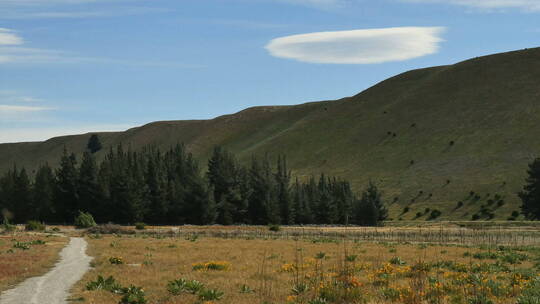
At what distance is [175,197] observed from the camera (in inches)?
4375

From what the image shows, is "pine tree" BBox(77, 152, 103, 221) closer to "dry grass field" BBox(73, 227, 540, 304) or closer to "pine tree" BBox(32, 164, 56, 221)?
"pine tree" BBox(32, 164, 56, 221)

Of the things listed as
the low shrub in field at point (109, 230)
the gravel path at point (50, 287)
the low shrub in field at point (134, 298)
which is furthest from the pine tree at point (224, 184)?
the low shrub in field at point (134, 298)

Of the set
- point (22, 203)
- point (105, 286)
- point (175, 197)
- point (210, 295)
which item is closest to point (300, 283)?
point (210, 295)

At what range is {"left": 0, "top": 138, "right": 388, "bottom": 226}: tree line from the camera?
107 meters

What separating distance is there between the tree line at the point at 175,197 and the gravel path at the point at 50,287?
7679cm

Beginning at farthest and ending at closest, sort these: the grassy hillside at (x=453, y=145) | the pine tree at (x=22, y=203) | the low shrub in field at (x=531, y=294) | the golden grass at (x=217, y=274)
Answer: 1. the grassy hillside at (x=453, y=145)
2. the pine tree at (x=22, y=203)
3. the golden grass at (x=217, y=274)
4. the low shrub in field at (x=531, y=294)

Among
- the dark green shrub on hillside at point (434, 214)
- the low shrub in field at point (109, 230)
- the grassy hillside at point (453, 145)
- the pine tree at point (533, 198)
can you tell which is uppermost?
the grassy hillside at point (453, 145)

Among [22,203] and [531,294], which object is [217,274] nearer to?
[531,294]

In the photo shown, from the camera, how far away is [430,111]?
7279 inches

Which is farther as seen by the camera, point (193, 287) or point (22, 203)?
point (22, 203)

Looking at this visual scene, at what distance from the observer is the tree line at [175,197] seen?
352 ft

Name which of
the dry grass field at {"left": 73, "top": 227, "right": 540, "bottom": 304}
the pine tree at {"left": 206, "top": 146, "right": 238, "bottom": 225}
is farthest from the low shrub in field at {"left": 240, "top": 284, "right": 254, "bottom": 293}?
the pine tree at {"left": 206, "top": 146, "right": 238, "bottom": 225}

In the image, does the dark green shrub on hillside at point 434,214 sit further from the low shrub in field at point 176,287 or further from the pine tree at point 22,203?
the low shrub in field at point 176,287

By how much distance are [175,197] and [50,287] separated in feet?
297
